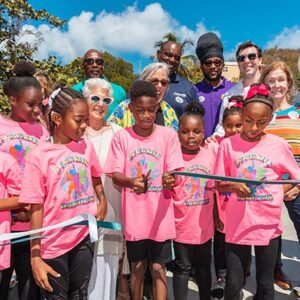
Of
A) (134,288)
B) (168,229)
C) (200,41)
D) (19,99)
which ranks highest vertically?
(200,41)

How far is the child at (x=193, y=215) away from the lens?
2.81 meters

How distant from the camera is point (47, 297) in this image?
225cm

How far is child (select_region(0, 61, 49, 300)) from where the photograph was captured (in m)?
2.46

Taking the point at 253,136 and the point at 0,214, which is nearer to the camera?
the point at 0,214

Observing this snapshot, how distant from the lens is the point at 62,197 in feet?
7.26

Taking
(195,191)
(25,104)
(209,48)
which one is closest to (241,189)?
(195,191)

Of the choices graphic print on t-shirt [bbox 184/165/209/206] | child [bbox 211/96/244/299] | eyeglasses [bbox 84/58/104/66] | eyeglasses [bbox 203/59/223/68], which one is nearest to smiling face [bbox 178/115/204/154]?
graphic print on t-shirt [bbox 184/165/209/206]

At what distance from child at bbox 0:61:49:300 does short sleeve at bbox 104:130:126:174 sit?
1.75 ft

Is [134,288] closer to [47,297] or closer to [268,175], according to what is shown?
[47,297]

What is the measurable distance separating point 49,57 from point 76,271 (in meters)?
10.6

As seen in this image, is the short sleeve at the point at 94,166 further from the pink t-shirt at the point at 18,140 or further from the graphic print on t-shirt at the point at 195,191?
the graphic print on t-shirt at the point at 195,191

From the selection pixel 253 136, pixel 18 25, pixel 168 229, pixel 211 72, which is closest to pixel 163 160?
pixel 168 229

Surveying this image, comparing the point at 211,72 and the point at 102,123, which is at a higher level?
the point at 211,72

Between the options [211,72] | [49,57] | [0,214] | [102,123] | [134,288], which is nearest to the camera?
[0,214]
